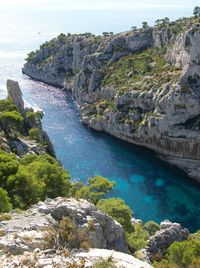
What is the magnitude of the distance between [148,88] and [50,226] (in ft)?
274

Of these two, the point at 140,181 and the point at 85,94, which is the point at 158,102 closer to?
the point at 140,181

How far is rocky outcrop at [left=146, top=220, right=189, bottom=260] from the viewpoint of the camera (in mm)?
43362

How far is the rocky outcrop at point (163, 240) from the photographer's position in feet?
142

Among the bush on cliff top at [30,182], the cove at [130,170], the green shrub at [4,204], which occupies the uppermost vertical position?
the green shrub at [4,204]

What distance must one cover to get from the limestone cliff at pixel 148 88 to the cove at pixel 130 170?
3.40 meters

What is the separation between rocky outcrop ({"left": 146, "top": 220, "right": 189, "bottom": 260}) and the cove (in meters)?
21.3

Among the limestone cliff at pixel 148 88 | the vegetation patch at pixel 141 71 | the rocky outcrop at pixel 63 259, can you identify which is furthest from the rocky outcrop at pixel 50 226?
the vegetation patch at pixel 141 71

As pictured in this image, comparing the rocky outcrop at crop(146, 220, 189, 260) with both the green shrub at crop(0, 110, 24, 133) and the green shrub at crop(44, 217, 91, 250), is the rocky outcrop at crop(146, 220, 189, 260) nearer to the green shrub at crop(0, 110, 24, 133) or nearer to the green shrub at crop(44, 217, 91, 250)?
the green shrub at crop(44, 217, 91, 250)

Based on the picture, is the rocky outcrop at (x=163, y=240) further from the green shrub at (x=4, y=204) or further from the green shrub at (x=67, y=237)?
the green shrub at (x=67, y=237)

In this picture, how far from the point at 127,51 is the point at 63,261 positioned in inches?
4772

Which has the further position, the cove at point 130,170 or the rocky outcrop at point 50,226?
the cove at point 130,170

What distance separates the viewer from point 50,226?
26203 millimetres

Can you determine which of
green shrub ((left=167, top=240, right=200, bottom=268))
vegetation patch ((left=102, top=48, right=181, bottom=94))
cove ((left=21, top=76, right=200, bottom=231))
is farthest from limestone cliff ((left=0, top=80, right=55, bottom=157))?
green shrub ((left=167, top=240, right=200, bottom=268))

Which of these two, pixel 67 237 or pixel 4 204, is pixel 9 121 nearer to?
pixel 4 204
